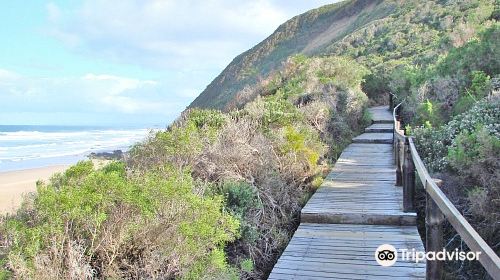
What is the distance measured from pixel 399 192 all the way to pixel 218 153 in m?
3.15

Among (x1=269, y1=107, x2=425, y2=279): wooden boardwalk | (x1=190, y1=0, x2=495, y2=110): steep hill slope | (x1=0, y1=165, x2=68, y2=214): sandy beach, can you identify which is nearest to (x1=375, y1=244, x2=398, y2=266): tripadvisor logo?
(x1=269, y1=107, x2=425, y2=279): wooden boardwalk

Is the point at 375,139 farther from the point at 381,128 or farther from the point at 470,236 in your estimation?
the point at 470,236

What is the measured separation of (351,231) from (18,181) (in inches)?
776

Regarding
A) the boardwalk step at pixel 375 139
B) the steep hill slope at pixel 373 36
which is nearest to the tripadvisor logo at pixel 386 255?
the boardwalk step at pixel 375 139

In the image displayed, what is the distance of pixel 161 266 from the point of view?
4.20 metres

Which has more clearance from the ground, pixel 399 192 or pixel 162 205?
pixel 162 205

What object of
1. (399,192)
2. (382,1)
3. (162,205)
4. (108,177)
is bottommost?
(399,192)

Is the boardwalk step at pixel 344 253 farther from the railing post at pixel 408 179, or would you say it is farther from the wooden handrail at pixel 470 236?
the wooden handrail at pixel 470 236

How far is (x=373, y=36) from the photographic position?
39.9m

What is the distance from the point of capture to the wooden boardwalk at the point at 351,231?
4691 millimetres

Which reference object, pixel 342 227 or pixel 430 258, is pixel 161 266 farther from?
pixel 342 227

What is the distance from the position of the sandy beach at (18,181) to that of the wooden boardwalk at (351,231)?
1250 cm

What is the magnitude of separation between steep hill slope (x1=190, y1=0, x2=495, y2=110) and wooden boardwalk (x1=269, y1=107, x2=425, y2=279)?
10.4 metres

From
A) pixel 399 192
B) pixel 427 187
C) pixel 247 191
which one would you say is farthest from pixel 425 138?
pixel 427 187
